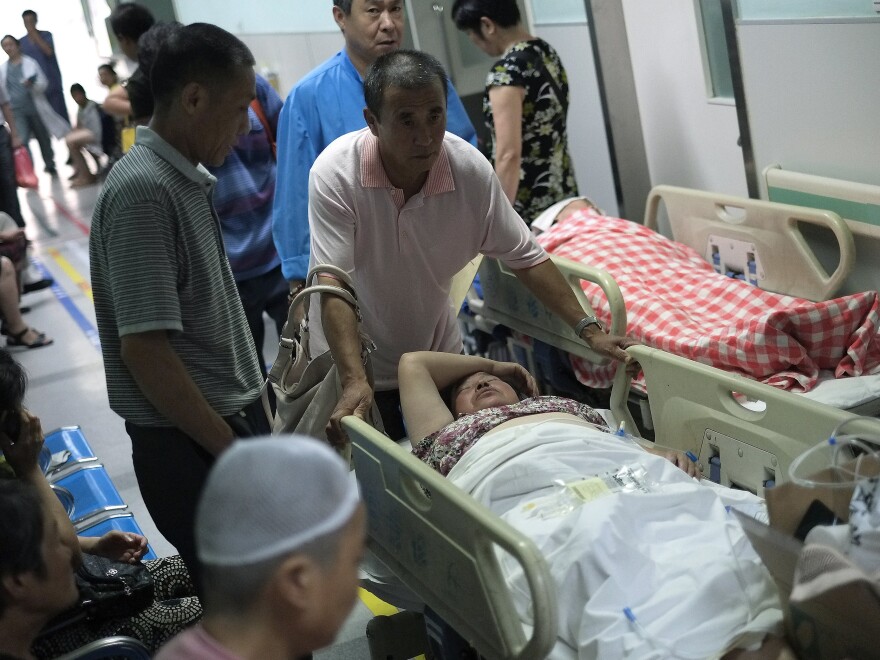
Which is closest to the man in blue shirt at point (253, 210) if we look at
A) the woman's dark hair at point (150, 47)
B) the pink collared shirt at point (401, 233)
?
the woman's dark hair at point (150, 47)

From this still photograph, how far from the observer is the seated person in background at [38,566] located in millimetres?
2033

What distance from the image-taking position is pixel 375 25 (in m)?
3.54

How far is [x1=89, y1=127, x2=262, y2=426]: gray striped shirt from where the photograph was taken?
2.11 meters

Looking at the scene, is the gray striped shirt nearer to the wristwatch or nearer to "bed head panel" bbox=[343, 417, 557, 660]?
"bed head panel" bbox=[343, 417, 557, 660]

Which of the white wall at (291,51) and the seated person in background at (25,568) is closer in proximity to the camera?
the seated person in background at (25,568)

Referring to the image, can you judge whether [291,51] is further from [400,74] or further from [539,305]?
[400,74]

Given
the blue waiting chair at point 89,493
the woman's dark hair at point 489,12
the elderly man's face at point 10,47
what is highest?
the elderly man's face at point 10,47

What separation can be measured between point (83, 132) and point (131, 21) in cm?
802

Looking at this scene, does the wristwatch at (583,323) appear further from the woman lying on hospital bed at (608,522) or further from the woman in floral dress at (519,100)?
the woman in floral dress at (519,100)

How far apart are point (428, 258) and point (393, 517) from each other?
84cm

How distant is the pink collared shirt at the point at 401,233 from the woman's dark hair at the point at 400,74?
16cm

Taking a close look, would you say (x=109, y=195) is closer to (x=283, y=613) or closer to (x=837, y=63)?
(x=283, y=613)

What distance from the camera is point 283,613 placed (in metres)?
1.31

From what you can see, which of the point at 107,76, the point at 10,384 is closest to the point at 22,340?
the point at 107,76
